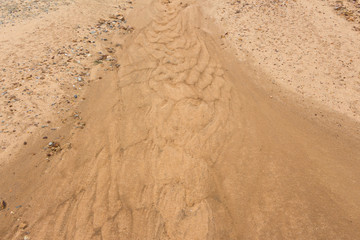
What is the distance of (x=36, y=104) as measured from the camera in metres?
3.34

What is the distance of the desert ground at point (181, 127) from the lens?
2.41 m

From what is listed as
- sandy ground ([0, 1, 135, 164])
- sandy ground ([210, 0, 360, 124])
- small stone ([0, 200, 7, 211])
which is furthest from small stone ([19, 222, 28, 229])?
sandy ground ([210, 0, 360, 124])

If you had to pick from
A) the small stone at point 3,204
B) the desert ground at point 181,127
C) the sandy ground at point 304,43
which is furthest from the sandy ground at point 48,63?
the sandy ground at point 304,43

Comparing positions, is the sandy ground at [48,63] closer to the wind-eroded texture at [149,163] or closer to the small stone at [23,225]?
the wind-eroded texture at [149,163]

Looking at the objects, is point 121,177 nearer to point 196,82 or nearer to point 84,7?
point 196,82

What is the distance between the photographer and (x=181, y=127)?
328cm

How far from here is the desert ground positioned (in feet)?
7.89

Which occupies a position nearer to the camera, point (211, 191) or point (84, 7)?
point (211, 191)

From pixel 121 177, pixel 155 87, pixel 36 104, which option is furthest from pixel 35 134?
pixel 155 87

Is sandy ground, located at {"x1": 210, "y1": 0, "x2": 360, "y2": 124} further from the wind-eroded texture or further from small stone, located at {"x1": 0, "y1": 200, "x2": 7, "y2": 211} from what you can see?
small stone, located at {"x1": 0, "y1": 200, "x2": 7, "y2": 211}

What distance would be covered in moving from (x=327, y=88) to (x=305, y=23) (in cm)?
228

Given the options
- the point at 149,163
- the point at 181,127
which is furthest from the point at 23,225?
the point at 181,127

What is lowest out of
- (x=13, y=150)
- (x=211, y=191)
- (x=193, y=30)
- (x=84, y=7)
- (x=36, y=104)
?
(x=211, y=191)

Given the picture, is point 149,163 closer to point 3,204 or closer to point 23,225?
point 23,225
